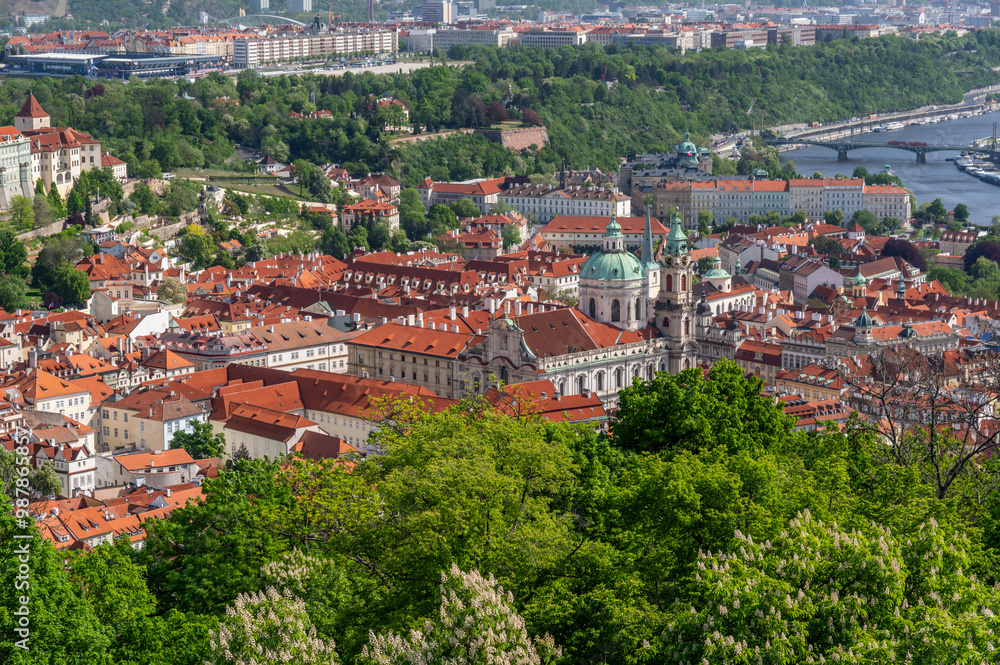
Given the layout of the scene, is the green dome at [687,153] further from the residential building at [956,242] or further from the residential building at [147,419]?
the residential building at [147,419]

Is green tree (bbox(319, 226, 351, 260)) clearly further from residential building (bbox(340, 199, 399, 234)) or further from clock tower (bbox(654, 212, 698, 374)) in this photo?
clock tower (bbox(654, 212, 698, 374))

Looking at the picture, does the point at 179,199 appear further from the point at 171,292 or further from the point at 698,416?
the point at 698,416

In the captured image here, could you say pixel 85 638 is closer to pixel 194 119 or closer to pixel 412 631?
pixel 412 631

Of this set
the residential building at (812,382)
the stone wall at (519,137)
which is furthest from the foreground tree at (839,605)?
the stone wall at (519,137)

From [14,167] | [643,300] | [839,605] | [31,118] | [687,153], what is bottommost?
[687,153]

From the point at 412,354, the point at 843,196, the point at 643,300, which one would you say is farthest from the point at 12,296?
the point at 843,196

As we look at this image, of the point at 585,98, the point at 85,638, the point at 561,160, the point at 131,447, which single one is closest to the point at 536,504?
the point at 85,638

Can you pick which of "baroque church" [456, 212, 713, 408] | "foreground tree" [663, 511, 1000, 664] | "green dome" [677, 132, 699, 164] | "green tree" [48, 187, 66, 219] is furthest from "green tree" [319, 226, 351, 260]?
"foreground tree" [663, 511, 1000, 664]
